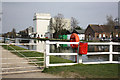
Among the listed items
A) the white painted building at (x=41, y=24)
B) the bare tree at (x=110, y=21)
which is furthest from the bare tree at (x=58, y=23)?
the white painted building at (x=41, y=24)

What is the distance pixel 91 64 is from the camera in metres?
9.33

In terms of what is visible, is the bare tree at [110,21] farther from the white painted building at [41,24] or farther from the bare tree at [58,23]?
the white painted building at [41,24]

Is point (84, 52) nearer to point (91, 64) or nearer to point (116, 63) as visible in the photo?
point (91, 64)

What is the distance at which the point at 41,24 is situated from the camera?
136000mm

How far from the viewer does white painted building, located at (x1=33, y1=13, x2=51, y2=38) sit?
13312cm

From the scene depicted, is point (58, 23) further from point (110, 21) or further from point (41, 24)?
point (41, 24)

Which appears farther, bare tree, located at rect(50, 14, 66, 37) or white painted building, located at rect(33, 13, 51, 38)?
white painted building, located at rect(33, 13, 51, 38)

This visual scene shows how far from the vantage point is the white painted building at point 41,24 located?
5241 inches

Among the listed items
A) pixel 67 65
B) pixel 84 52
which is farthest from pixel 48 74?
pixel 84 52

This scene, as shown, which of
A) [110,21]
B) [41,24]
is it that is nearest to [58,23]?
[110,21]

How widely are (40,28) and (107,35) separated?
69907 mm

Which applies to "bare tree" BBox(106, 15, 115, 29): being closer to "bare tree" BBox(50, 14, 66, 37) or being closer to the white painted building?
"bare tree" BBox(50, 14, 66, 37)

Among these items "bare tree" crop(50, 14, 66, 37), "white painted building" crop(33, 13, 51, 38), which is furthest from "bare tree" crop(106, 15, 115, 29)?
"white painted building" crop(33, 13, 51, 38)

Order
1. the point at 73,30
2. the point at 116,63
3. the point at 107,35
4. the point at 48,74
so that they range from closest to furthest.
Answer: the point at 48,74 < the point at 116,63 < the point at 107,35 < the point at 73,30
